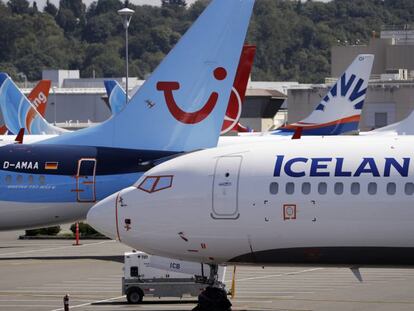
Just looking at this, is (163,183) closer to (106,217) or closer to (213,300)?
(106,217)

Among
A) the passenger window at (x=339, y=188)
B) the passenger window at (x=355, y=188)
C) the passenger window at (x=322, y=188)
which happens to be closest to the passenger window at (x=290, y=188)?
the passenger window at (x=322, y=188)

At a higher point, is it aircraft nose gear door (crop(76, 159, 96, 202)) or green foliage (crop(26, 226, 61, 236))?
aircraft nose gear door (crop(76, 159, 96, 202))

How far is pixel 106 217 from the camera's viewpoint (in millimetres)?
32000

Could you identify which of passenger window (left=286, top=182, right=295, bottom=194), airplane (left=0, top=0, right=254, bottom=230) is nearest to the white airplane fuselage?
passenger window (left=286, top=182, right=295, bottom=194)

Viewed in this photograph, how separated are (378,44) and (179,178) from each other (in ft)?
399

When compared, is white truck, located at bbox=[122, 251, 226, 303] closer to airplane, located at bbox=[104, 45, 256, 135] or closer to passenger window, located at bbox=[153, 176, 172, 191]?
passenger window, located at bbox=[153, 176, 172, 191]

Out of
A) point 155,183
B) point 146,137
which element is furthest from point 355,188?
point 146,137

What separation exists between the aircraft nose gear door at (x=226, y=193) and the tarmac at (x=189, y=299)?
604 centimetres

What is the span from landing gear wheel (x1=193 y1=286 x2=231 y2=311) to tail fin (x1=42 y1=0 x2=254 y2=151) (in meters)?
16.1

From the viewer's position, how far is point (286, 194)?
30594 millimetres

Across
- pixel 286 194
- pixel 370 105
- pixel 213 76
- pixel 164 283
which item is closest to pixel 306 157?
pixel 286 194

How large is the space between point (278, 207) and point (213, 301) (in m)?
2.66

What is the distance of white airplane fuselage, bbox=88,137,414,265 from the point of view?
30016mm

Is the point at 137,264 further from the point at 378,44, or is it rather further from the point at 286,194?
the point at 378,44
